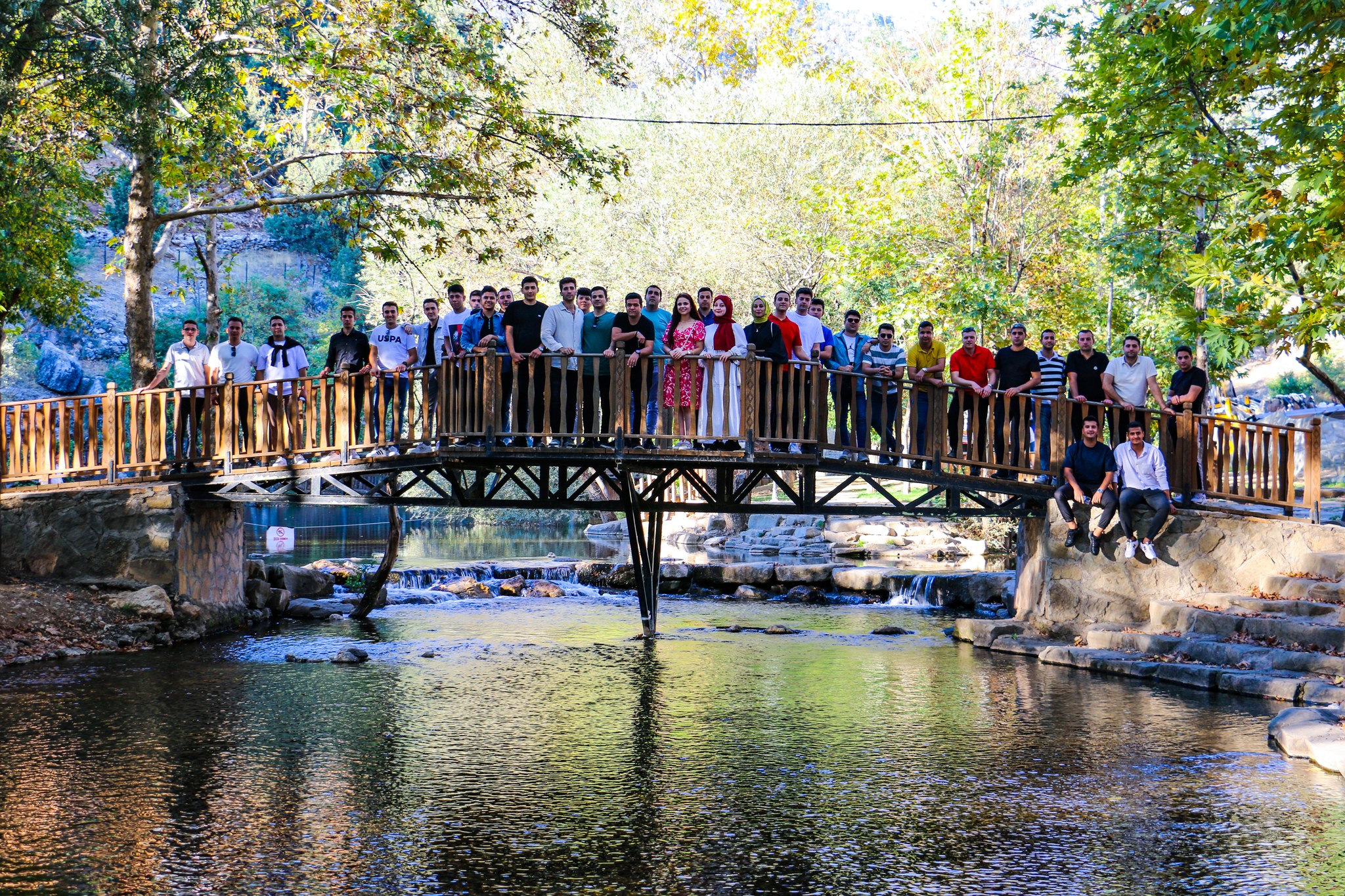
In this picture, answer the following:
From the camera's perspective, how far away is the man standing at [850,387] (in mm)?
14031

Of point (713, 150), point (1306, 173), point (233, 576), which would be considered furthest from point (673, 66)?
point (1306, 173)

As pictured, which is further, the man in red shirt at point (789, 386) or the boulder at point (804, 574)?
the boulder at point (804, 574)

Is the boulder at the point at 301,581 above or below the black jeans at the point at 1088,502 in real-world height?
below

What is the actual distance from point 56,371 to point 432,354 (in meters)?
41.4

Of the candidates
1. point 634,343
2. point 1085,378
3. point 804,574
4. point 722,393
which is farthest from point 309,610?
point 1085,378

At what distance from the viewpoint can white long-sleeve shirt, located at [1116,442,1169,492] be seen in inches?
550

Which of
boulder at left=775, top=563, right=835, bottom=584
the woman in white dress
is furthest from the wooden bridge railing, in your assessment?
boulder at left=775, top=563, right=835, bottom=584

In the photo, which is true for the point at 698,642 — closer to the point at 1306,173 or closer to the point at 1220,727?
the point at 1220,727

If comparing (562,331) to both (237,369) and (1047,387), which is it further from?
(1047,387)

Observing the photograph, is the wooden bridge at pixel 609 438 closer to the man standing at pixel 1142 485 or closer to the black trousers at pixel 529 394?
the black trousers at pixel 529 394

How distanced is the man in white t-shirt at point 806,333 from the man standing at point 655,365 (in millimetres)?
1468

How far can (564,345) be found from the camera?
13586 mm

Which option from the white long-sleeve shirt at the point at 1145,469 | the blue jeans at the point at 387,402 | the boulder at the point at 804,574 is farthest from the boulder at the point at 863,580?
the blue jeans at the point at 387,402

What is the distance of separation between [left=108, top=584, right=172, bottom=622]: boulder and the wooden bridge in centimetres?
143
